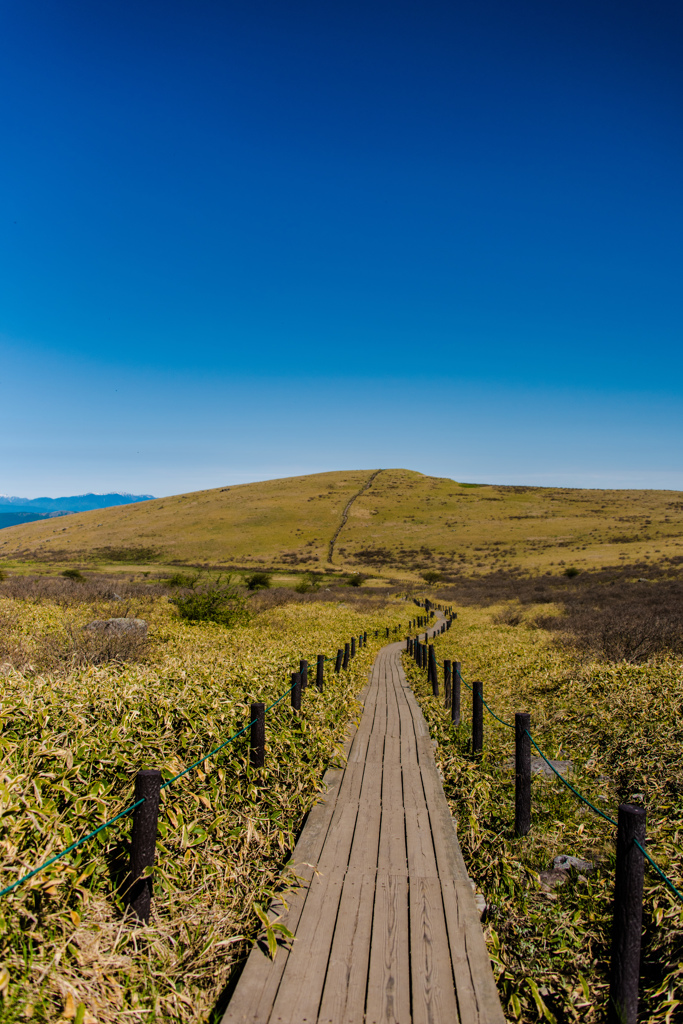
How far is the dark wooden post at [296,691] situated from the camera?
7631 millimetres

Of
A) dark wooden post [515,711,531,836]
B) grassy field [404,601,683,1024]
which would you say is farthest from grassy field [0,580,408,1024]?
dark wooden post [515,711,531,836]

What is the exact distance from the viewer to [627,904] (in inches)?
122

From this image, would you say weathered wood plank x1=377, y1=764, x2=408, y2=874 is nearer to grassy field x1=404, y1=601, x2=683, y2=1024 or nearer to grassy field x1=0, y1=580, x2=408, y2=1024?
grassy field x1=404, y1=601, x2=683, y2=1024

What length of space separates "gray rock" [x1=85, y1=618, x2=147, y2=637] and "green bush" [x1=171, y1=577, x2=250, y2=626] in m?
2.87

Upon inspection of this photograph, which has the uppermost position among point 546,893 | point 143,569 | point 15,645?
point 15,645

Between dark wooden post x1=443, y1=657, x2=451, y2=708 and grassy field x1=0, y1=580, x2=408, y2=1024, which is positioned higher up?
grassy field x1=0, y1=580, x2=408, y2=1024

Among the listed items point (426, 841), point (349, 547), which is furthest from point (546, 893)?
point (349, 547)

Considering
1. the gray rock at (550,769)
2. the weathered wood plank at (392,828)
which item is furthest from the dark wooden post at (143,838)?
the gray rock at (550,769)

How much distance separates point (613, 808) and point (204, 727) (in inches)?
204

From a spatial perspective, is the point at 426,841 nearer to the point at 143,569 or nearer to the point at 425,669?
the point at 425,669

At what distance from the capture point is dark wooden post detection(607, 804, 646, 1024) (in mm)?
3084

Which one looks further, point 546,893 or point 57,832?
point 546,893

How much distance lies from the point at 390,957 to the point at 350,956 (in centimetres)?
30

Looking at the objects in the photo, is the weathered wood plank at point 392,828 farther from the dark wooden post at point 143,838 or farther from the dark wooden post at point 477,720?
the dark wooden post at point 143,838
